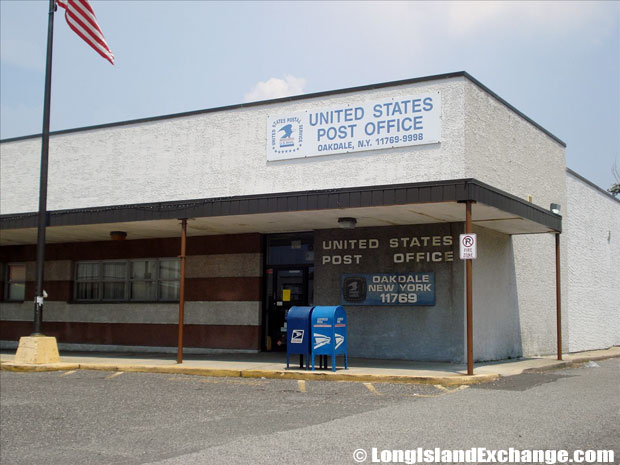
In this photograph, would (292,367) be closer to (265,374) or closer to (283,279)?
(265,374)

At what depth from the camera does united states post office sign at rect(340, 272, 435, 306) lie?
16.0 metres

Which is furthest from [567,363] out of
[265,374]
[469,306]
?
[265,374]

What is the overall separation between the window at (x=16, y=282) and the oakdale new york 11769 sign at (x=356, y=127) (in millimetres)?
10599

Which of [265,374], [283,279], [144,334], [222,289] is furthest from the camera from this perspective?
[144,334]

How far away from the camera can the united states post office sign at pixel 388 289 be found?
15969 millimetres

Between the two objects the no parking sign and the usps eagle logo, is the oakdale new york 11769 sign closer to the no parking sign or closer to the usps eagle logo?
the usps eagle logo

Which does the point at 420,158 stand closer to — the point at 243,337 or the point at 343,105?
the point at 343,105

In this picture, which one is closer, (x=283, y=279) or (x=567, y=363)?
(x=567, y=363)

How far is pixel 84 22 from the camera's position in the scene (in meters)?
17.7

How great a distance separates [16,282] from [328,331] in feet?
44.0

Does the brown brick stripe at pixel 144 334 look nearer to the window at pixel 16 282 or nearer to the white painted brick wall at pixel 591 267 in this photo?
the window at pixel 16 282

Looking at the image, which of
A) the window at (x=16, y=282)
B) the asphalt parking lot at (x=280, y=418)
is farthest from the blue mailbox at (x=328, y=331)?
the window at (x=16, y=282)

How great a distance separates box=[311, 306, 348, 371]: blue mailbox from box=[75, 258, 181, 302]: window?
693 centimetres

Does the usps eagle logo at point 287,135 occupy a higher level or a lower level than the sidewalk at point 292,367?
higher
